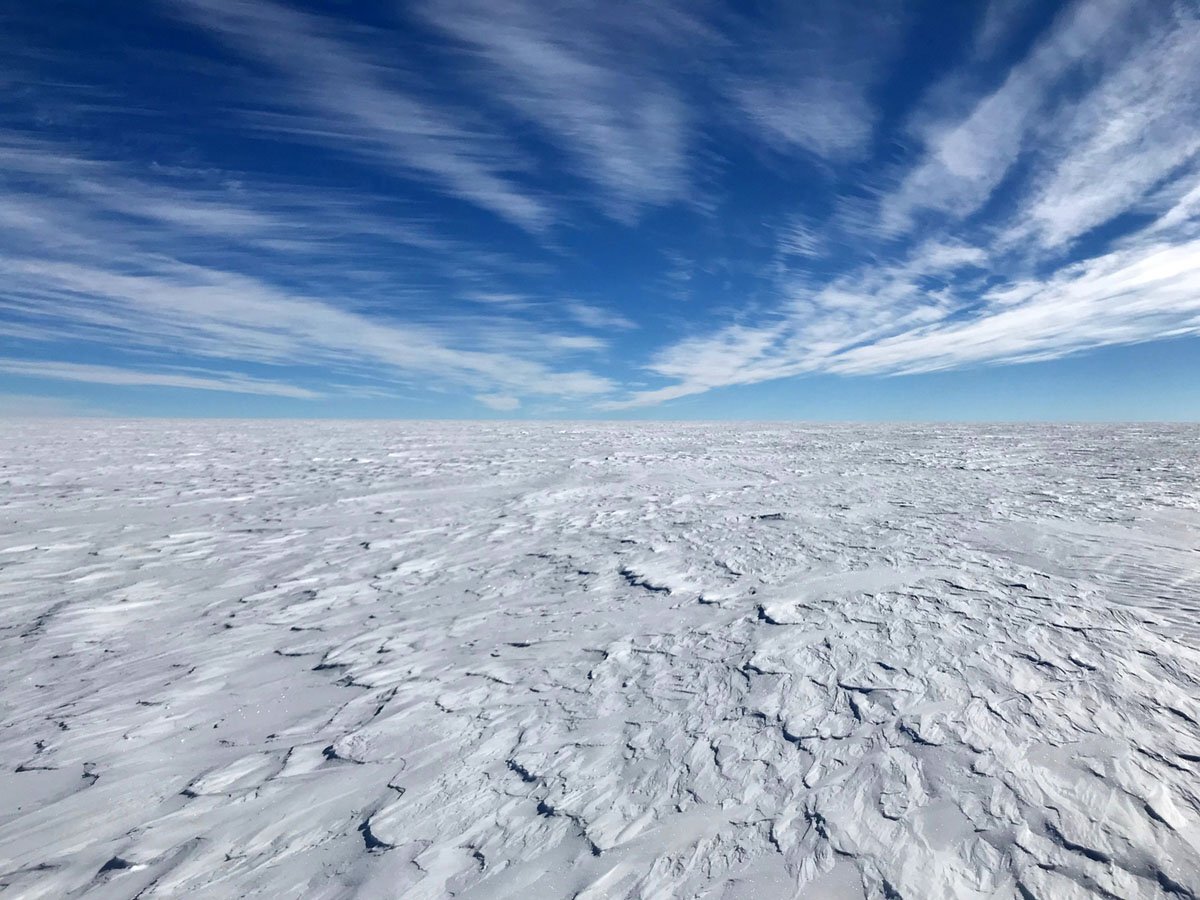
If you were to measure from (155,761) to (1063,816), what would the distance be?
114 inches

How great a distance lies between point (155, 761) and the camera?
1863mm

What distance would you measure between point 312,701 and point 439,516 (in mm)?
3358

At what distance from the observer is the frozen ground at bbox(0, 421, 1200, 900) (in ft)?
4.64

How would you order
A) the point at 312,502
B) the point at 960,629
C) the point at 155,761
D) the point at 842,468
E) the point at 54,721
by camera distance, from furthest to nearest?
the point at 842,468 < the point at 312,502 < the point at 960,629 < the point at 54,721 < the point at 155,761

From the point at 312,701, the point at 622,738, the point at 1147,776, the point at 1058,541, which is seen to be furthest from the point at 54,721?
the point at 1058,541

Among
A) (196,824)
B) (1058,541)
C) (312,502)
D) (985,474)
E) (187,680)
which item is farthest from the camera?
(985,474)

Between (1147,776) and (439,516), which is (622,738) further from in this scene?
(439,516)

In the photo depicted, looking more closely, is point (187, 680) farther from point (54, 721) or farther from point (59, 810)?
point (59, 810)

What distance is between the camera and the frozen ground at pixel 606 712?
4.64 ft

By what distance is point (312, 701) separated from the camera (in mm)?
2207

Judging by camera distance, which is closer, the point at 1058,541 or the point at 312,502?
the point at 1058,541

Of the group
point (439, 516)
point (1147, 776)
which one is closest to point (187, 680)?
point (439, 516)

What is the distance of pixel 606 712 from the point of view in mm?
2072

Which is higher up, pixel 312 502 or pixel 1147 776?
pixel 312 502
